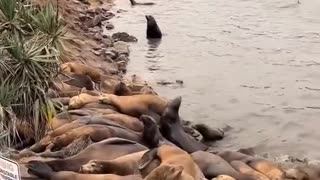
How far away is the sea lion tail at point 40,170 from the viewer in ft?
31.0

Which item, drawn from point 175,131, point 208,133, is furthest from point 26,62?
point 208,133

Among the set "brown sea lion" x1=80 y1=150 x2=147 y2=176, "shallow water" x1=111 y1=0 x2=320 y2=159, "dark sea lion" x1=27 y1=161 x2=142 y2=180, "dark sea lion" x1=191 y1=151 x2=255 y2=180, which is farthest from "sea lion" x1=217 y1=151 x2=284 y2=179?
"dark sea lion" x1=27 y1=161 x2=142 y2=180

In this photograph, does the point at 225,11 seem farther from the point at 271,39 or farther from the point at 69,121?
the point at 69,121

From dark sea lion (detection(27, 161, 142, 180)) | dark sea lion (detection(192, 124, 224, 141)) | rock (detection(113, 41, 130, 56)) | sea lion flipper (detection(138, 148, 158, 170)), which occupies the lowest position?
rock (detection(113, 41, 130, 56))

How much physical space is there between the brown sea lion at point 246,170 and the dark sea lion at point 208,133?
2756 mm

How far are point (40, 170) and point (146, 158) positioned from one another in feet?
5.10

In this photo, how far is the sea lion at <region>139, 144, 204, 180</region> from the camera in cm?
1023

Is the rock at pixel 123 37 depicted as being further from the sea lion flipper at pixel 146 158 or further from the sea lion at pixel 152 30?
the sea lion flipper at pixel 146 158

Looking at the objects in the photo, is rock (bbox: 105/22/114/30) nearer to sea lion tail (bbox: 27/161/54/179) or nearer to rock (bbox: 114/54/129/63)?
rock (bbox: 114/54/129/63)

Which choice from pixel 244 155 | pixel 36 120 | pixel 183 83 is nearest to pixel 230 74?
pixel 183 83

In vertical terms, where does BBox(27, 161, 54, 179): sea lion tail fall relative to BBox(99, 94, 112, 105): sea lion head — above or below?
above

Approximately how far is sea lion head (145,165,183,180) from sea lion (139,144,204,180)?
608 mm

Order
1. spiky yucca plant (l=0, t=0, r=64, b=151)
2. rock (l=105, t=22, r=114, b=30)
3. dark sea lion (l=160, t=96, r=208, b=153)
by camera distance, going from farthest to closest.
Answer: rock (l=105, t=22, r=114, b=30) < dark sea lion (l=160, t=96, r=208, b=153) < spiky yucca plant (l=0, t=0, r=64, b=151)

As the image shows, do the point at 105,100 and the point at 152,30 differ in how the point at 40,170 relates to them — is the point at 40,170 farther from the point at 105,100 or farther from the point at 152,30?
the point at 152,30
